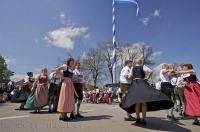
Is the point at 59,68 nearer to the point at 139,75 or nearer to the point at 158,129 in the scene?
the point at 139,75

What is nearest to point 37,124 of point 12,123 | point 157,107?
point 12,123

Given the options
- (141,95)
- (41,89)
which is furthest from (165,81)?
(41,89)

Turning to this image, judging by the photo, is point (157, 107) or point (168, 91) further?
point (168, 91)

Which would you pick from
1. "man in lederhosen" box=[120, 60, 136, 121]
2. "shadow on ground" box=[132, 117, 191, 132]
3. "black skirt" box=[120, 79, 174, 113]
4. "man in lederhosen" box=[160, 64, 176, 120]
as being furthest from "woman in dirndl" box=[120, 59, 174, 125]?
"man in lederhosen" box=[160, 64, 176, 120]

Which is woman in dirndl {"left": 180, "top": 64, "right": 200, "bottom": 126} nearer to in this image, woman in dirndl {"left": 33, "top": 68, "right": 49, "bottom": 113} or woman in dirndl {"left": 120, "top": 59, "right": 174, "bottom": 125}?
woman in dirndl {"left": 120, "top": 59, "right": 174, "bottom": 125}

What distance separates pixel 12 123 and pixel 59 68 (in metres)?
1.95

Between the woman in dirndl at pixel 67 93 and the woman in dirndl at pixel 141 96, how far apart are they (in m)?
1.62

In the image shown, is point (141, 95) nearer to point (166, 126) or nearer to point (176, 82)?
point (166, 126)

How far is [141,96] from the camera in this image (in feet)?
26.9

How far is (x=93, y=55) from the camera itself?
6806cm

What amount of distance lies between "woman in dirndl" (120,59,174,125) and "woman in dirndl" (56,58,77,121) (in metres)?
1.62

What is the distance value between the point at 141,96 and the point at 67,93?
7.79ft

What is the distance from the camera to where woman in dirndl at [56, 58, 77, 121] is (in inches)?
370

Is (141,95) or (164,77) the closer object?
(141,95)
